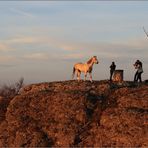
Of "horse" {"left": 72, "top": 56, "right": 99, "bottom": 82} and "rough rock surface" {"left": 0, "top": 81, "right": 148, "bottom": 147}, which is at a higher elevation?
"horse" {"left": 72, "top": 56, "right": 99, "bottom": 82}

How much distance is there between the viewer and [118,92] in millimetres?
32844

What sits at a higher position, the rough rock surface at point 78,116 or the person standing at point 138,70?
the person standing at point 138,70

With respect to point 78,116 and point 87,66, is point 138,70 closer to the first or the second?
point 87,66

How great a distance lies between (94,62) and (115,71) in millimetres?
2271

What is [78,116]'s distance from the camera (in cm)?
3122

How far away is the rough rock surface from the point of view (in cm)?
2930

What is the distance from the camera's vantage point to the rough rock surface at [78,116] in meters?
29.3

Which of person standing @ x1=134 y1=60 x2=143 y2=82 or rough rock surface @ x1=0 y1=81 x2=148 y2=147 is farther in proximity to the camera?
person standing @ x1=134 y1=60 x2=143 y2=82

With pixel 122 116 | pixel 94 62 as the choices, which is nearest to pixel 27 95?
pixel 94 62

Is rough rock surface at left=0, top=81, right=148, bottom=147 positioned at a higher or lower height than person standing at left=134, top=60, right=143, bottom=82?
lower

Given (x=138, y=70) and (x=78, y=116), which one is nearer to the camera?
(x=78, y=116)

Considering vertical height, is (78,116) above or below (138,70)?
below

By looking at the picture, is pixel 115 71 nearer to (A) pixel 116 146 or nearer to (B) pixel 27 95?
(B) pixel 27 95

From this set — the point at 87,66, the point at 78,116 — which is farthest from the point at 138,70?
the point at 78,116
